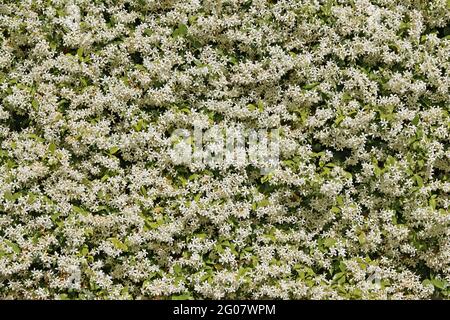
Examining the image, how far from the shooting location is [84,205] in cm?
491

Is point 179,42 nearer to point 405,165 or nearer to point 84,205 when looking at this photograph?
point 84,205

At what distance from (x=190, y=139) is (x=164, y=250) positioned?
947mm

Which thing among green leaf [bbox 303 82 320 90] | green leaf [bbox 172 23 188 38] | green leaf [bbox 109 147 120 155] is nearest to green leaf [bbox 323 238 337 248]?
green leaf [bbox 303 82 320 90]

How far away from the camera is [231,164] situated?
493 cm

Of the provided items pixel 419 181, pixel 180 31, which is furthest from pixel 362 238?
pixel 180 31

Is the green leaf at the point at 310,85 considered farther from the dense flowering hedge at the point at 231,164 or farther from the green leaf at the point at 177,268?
the green leaf at the point at 177,268

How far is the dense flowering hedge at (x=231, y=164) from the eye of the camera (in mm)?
4828

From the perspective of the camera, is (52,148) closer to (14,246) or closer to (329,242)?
(14,246)

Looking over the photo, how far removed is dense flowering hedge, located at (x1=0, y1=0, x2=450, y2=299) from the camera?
15.8 feet

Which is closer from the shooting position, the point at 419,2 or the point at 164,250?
the point at 164,250

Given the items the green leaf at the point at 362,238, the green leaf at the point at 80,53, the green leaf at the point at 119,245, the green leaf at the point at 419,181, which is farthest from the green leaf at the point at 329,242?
the green leaf at the point at 80,53
